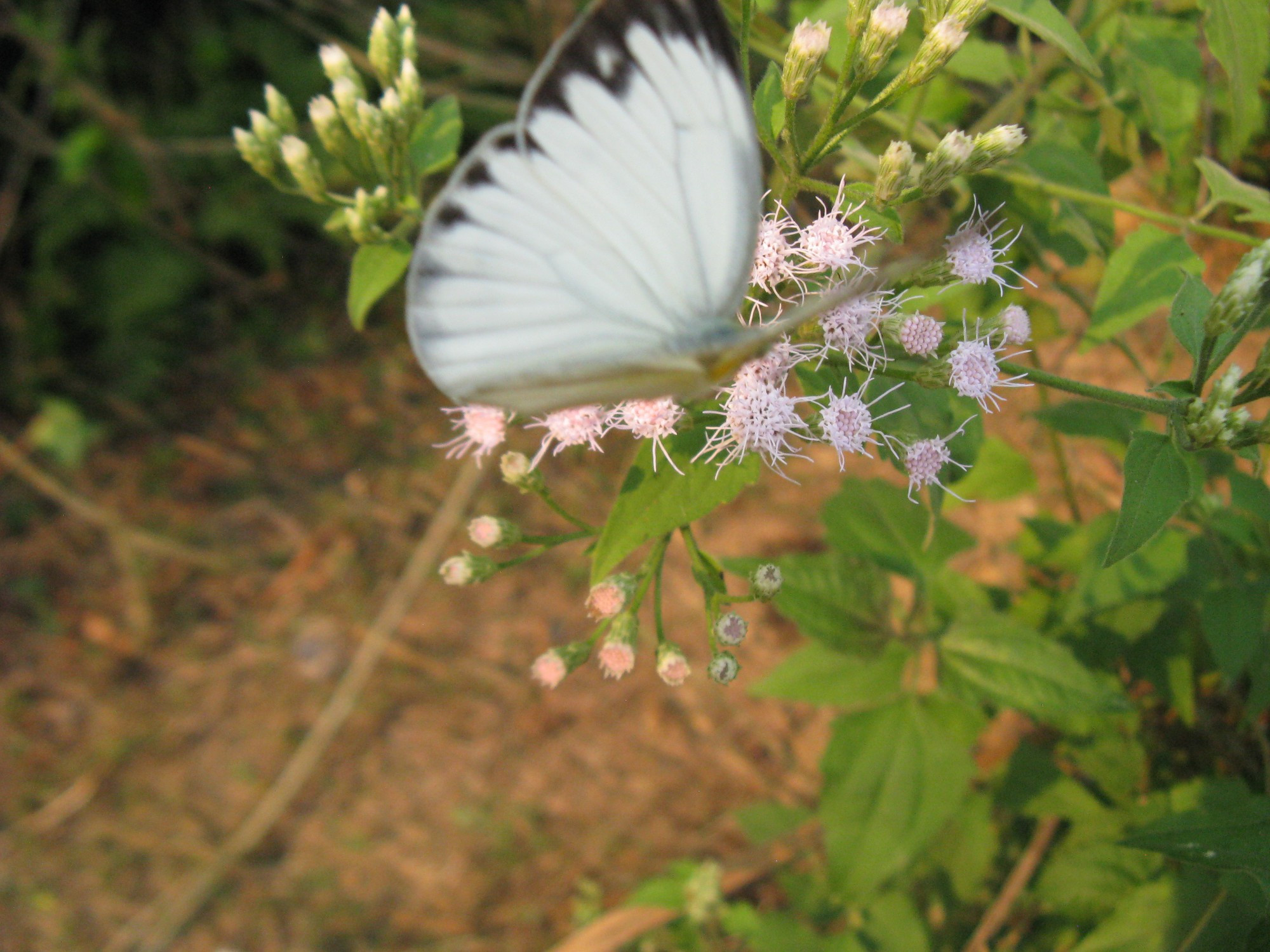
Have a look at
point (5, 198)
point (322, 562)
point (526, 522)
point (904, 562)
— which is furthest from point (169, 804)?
point (904, 562)

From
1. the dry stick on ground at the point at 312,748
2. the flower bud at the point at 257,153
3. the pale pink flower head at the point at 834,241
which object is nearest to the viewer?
the pale pink flower head at the point at 834,241

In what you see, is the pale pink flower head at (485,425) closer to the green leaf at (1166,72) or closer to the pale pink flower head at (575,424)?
the pale pink flower head at (575,424)

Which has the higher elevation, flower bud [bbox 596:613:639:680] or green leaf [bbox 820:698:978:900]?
flower bud [bbox 596:613:639:680]

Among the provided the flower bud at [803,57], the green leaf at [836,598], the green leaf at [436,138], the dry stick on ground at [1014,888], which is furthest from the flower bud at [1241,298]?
the dry stick on ground at [1014,888]

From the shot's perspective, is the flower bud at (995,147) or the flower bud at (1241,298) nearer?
the flower bud at (1241,298)

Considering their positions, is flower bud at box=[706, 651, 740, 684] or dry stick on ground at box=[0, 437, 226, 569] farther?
dry stick on ground at box=[0, 437, 226, 569]

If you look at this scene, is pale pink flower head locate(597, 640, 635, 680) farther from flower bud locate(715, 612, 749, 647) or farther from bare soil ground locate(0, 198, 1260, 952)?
bare soil ground locate(0, 198, 1260, 952)

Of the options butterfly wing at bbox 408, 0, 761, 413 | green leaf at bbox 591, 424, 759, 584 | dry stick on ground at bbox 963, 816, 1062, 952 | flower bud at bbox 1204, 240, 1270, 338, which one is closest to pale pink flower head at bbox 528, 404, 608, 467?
green leaf at bbox 591, 424, 759, 584
